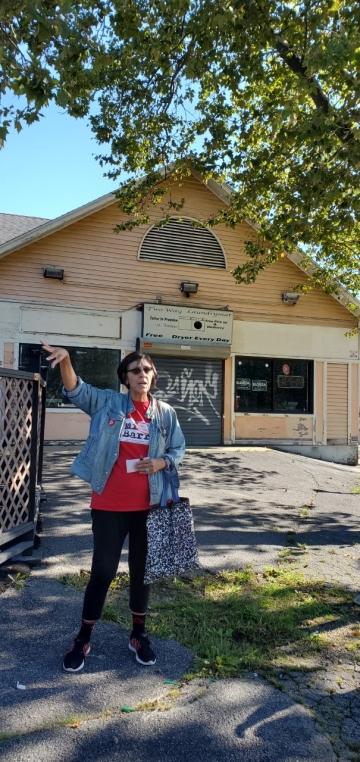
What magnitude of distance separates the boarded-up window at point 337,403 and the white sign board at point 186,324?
346cm

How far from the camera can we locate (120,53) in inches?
324

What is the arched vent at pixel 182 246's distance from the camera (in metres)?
14.7

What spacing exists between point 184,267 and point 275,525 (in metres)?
9.04

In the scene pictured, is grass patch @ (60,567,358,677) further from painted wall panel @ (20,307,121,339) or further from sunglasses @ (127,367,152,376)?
painted wall panel @ (20,307,121,339)

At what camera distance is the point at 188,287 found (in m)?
14.7

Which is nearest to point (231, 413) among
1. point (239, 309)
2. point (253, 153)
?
point (239, 309)

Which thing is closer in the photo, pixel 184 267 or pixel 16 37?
pixel 16 37

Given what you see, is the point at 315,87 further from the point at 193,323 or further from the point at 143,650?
the point at 193,323

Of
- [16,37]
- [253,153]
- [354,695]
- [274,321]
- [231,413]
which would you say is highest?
[253,153]

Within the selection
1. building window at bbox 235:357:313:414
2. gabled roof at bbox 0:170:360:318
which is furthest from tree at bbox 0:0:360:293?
building window at bbox 235:357:313:414

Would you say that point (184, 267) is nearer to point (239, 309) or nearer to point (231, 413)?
point (239, 309)

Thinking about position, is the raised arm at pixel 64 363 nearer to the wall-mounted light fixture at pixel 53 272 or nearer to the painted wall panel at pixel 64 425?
the painted wall panel at pixel 64 425

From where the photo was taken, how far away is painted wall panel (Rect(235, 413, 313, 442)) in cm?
1552

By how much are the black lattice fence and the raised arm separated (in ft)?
4.40
